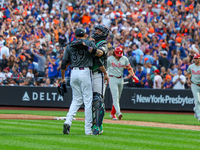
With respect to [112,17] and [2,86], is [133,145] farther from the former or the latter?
[112,17]

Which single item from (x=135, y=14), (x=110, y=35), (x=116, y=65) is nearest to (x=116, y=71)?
(x=116, y=65)

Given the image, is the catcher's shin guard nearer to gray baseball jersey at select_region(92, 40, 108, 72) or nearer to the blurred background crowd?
gray baseball jersey at select_region(92, 40, 108, 72)

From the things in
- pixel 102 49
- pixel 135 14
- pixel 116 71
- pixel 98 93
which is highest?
pixel 135 14

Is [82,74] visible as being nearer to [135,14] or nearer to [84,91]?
[84,91]

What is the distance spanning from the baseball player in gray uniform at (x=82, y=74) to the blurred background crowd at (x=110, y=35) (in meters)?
10.4

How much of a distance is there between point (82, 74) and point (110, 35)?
13385 millimetres

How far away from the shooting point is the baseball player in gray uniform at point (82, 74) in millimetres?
8398

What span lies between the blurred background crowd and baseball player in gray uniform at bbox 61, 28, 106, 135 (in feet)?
34.0

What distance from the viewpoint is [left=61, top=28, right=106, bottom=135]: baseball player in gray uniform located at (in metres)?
8.40

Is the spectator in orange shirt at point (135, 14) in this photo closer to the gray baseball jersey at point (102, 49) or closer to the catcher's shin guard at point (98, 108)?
the gray baseball jersey at point (102, 49)

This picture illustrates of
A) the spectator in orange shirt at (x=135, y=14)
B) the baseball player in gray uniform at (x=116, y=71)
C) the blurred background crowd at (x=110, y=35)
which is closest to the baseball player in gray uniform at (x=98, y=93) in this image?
the baseball player in gray uniform at (x=116, y=71)

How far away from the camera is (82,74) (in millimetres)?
8398

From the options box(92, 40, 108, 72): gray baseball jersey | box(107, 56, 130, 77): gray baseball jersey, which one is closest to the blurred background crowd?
box(107, 56, 130, 77): gray baseball jersey

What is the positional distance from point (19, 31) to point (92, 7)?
176 inches
